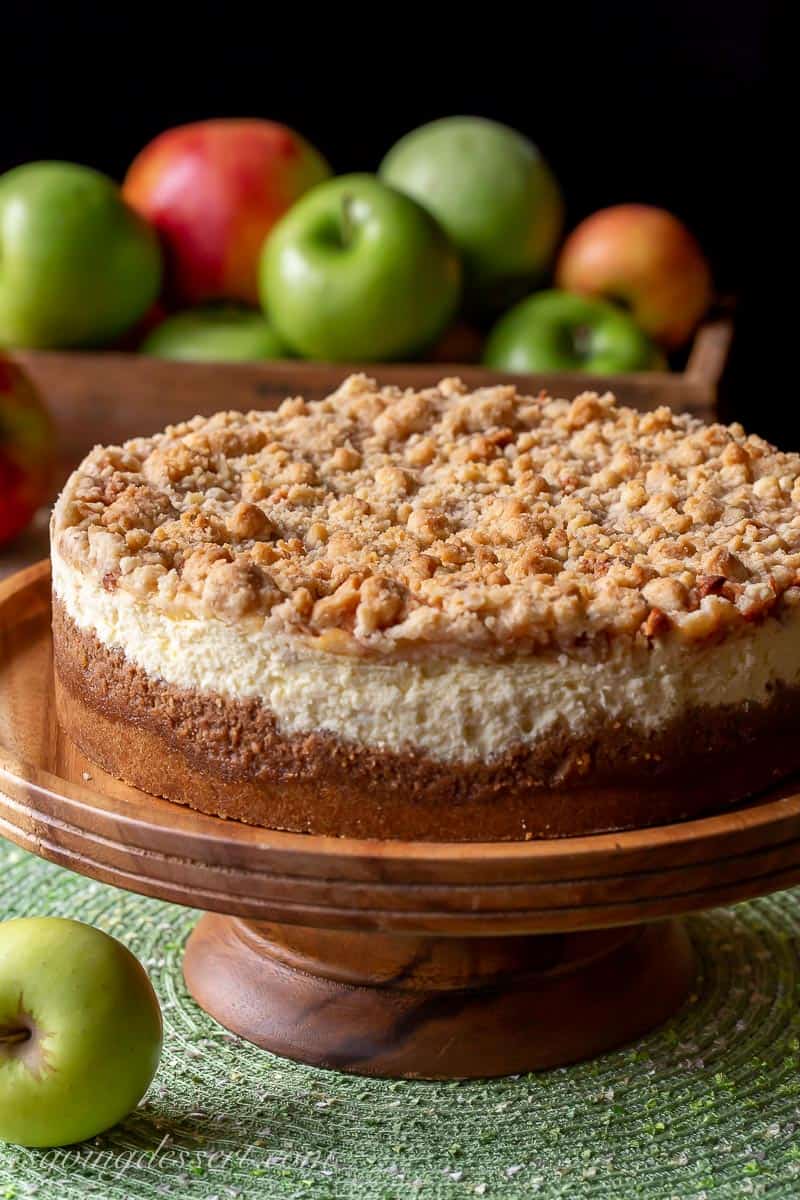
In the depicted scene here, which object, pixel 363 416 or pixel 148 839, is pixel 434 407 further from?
pixel 148 839

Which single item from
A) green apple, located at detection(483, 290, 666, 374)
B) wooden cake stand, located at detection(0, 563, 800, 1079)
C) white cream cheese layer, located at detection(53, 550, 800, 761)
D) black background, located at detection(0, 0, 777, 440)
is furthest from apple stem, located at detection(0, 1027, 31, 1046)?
black background, located at detection(0, 0, 777, 440)

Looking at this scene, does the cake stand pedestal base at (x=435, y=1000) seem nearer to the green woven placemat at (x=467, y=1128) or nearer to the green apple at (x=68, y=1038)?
the green woven placemat at (x=467, y=1128)

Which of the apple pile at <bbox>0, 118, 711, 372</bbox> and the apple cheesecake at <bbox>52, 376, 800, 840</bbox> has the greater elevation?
the apple cheesecake at <bbox>52, 376, 800, 840</bbox>

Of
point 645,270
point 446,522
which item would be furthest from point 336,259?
point 446,522

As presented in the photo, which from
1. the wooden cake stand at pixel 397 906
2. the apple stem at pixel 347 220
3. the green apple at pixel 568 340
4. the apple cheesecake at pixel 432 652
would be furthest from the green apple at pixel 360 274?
the apple cheesecake at pixel 432 652

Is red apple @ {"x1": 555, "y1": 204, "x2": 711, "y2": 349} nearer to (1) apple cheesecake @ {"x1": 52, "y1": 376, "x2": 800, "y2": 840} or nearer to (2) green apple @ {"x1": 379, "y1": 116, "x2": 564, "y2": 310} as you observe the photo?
(2) green apple @ {"x1": 379, "y1": 116, "x2": 564, "y2": 310}

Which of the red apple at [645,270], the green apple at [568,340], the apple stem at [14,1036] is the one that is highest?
the red apple at [645,270]
